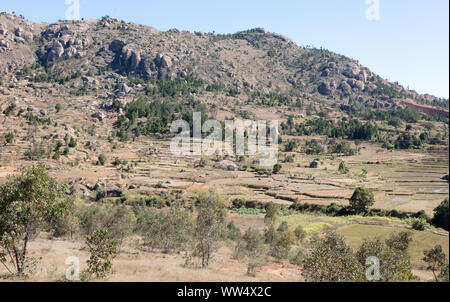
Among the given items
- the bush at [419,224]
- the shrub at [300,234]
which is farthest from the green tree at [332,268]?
the bush at [419,224]

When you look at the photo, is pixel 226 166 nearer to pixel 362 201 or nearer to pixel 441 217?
pixel 362 201

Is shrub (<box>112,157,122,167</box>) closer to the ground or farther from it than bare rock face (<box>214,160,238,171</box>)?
farther from it

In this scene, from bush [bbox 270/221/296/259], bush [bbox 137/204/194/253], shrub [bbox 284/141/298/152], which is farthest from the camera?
shrub [bbox 284/141/298/152]

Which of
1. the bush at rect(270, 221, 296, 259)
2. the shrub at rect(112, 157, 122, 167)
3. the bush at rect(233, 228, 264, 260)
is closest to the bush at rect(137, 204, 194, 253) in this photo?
the bush at rect(233, 228, 264, 260)

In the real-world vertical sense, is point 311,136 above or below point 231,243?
above

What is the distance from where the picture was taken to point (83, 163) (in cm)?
10575

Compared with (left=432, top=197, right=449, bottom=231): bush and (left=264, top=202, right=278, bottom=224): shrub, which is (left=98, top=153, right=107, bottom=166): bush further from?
(left=432, top=197, right=449, bottom=231): bush

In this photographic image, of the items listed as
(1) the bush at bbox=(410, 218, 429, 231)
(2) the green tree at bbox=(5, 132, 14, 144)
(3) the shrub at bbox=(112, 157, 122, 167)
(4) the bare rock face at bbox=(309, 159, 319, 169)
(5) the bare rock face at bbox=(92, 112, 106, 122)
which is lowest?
(1) the bush at bbox=(410, 218, 429, 231)

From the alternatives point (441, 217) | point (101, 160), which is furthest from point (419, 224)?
point (101, 160)

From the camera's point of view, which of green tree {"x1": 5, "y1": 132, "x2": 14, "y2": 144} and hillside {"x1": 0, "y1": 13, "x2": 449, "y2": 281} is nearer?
hillside {"x1": 0, "y1": 13, "x2": 449, "y2": 281}
